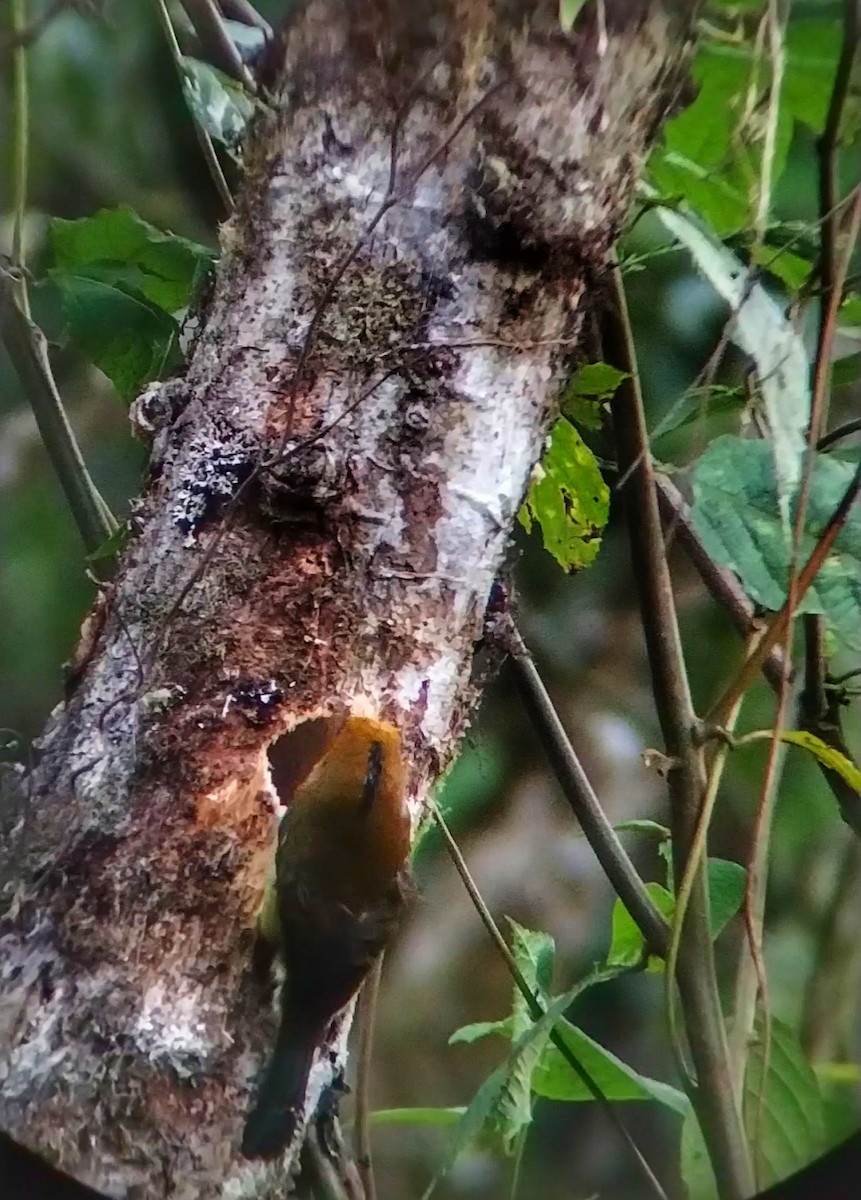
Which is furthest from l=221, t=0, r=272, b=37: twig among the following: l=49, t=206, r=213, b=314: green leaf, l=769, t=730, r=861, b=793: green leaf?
l=769, t=730, r=861, b=793: green leaf

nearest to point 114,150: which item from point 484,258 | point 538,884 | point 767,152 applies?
point 484,258

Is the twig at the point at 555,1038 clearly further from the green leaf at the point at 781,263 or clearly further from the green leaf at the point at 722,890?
the green leaf at the point at 781,263

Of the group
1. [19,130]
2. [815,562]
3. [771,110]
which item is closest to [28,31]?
[19,130]

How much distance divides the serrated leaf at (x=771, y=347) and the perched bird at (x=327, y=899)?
0.23m

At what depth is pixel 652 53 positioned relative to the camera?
1.58ft

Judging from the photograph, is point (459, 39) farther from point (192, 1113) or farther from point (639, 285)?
point (192, 1113)

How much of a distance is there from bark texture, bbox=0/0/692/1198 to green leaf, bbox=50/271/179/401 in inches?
1.5

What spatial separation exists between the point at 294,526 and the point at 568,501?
0.14 m

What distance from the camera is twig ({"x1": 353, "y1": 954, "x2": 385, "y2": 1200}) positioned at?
56cm

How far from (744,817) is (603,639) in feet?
0.36

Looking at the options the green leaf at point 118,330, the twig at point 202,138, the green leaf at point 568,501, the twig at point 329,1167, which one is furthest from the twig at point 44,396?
the twig at point 329,1167

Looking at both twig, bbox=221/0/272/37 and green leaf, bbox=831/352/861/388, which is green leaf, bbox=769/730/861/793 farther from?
twig, bbox=221/0/272/37

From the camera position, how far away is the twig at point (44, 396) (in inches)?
23.5

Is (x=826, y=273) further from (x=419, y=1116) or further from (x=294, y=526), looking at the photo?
(x=419, y=1116)
